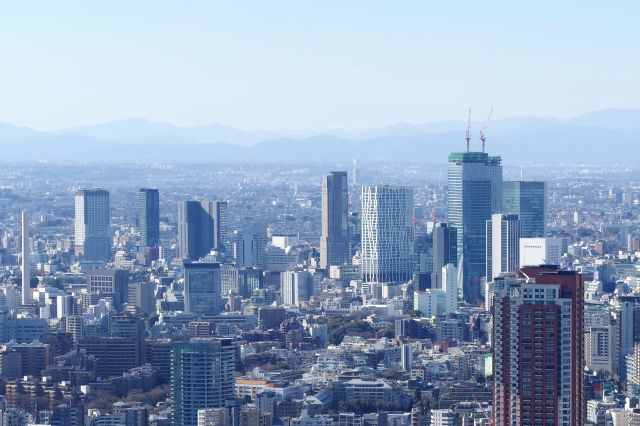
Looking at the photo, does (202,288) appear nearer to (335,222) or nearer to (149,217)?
(335,222)

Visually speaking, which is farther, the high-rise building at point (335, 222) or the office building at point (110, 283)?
the high-rise building at point (335, 222)

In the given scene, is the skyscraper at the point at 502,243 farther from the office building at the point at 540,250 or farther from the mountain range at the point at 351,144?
the mountain range at the point at 351,144

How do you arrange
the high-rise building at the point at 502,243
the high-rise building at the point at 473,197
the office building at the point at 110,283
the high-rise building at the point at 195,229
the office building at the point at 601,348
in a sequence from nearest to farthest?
the office building at the point at 601,348, the office building at the point at 110,283, the high-rise building at the point at 502,243, the high-rise building at the point at 473,197, the high-rise building at the point at 195,229

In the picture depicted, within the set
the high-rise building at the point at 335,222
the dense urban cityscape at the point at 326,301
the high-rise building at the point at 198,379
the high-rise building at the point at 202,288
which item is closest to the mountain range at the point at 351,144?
the dense urban cityscape at the point at 326,301

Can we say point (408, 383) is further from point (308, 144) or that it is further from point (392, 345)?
point (308, 144)

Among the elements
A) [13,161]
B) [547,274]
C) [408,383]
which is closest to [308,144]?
[13,161]

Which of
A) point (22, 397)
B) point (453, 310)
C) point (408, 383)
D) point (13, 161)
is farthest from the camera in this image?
point (13, 161)
